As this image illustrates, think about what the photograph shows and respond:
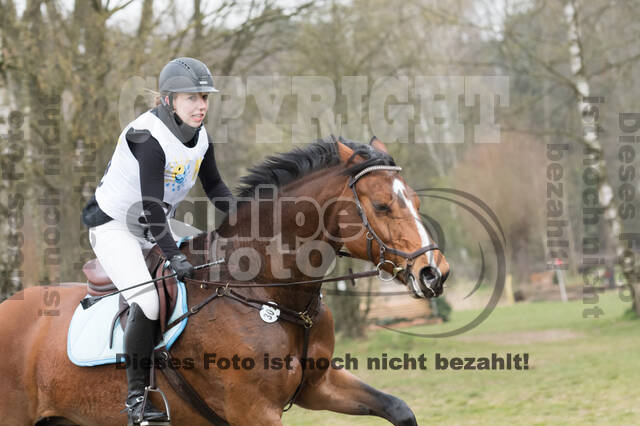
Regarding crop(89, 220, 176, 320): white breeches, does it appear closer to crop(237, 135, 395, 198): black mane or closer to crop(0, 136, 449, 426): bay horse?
crop(0, 136, 449, 426): bay horse

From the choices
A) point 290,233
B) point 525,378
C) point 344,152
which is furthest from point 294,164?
point 525,378

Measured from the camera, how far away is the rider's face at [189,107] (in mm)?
4125

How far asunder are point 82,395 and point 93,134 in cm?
610

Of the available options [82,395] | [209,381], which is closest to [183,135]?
[209,381]

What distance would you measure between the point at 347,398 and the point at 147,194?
1804 millimetres

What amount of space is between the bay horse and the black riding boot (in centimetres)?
13

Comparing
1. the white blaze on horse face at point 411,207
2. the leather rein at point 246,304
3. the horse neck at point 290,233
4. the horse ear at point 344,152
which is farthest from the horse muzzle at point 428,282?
the horse ear at point 344,152

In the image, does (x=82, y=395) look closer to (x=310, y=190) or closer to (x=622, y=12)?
(x=310, y=190)

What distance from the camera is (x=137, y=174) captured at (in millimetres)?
4262

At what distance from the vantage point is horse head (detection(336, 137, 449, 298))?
358cm

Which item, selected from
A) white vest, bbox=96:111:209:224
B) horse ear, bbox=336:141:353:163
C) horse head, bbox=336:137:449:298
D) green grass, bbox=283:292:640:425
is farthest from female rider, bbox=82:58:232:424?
green grass, bbox=283:292:640:425

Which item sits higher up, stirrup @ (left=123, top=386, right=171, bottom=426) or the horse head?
the horse head

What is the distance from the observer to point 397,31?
16484mm

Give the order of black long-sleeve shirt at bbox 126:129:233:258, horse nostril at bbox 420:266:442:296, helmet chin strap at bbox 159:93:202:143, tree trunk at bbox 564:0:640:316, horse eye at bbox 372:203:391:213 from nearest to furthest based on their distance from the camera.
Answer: horse nostril at bbox 420:266:442:296 → horse eye at bbox 372:203:391:213 → black long-sleeve shirt at bbox 126:129:233:258 → helmet chin strap at bbox 159:93:202:143 → tree trunk at bbox 564:0:640:316
